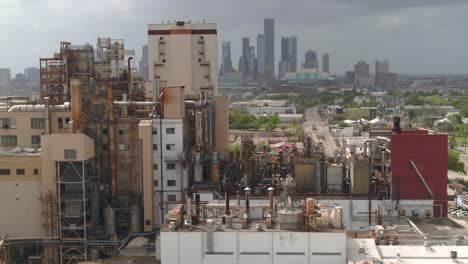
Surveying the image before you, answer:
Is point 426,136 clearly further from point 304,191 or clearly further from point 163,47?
point 163,47

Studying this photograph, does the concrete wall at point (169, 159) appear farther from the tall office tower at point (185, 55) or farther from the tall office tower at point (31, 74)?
the tall office tower at point (31, 74)

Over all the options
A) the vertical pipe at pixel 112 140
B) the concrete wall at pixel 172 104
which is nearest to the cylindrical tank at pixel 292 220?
the concrete wall at pixel 172 104

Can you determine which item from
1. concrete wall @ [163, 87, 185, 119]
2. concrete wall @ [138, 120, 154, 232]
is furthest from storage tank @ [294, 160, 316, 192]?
concrete wall @ [138, 120, 154, 232]

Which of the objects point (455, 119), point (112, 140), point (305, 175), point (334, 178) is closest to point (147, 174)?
point (112, 140)

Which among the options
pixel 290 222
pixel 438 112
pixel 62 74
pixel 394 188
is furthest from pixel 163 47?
pixel 438 112

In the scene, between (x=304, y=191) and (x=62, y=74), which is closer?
(x=304, y=191)

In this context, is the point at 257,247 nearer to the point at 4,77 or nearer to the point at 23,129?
the point at 23,129
